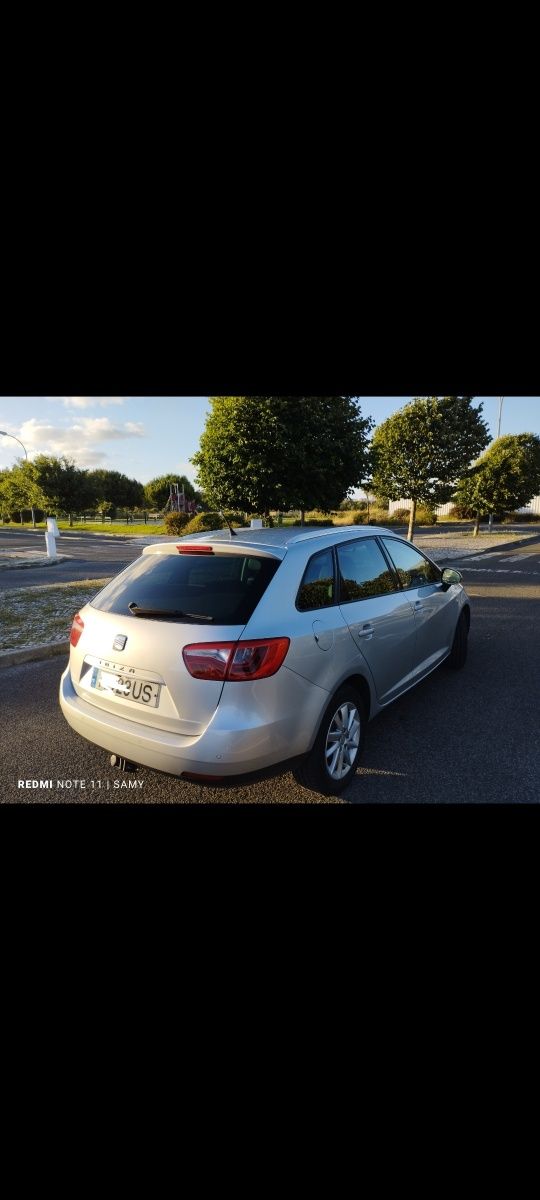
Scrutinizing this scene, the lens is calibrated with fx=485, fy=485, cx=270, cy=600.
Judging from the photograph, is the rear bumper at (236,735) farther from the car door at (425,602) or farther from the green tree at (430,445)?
the green tree at (430,445)

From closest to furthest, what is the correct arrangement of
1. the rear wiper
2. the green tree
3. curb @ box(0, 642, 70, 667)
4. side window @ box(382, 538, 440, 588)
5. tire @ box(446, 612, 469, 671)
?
the rear wiper, side window @ box(382, 538, 440, 588), tire @ box(446, 612, 469, 671), curb @ box(0, 642, 70, 667), the green tree

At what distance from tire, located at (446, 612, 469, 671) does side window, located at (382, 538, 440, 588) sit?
0.78m

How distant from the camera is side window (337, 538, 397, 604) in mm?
3146

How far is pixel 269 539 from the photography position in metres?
2.98

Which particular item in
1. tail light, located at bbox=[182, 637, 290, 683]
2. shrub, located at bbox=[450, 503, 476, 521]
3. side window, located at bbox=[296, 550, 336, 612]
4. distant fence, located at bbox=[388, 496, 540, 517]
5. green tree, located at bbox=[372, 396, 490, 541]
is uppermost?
green tree, located at bbox=[372, 396, 490, 541]

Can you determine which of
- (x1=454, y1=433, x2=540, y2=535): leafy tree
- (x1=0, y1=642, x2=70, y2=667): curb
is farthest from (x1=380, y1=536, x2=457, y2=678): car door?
(x1=454, y1=433, x2=540, y2=535): leafy tree

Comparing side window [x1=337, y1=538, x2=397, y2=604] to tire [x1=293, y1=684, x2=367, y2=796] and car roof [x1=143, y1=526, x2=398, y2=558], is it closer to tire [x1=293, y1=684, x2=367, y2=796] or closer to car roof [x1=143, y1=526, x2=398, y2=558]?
car roof [x1=143, y1=526, x2=398, y2=558]

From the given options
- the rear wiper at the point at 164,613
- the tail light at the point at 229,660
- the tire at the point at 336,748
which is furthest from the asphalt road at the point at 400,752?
the rear wiper at the point at 164,613

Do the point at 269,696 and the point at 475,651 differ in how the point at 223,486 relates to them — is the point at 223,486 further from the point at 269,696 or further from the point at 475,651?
the point at 269,696

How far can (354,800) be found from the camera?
2877 millimetres

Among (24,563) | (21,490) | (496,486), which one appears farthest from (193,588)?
(21,490)

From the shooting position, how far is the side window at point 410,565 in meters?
3.95

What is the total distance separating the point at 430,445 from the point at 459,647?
1298 centimetres
